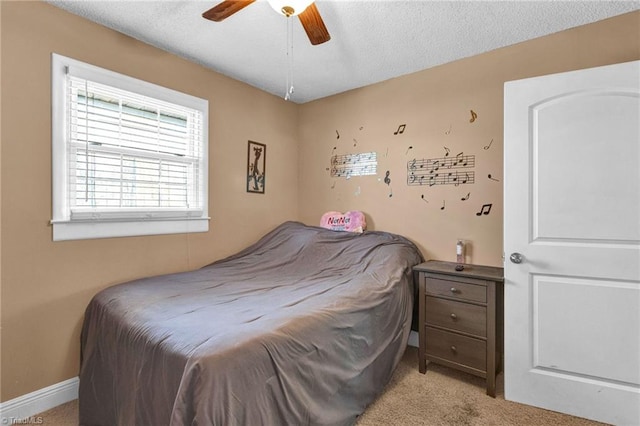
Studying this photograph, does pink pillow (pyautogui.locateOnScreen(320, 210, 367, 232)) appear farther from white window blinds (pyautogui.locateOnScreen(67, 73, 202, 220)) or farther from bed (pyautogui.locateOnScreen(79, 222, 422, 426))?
white window blinds (pyautogui.locateOnScreen(67, 73, 202, 220))

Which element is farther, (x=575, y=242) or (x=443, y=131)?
(x=443, y=131)

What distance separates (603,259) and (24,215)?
3.32 metres

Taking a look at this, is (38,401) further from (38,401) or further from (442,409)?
(442,409)

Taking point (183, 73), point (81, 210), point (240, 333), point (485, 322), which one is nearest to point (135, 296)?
point (81, 210)

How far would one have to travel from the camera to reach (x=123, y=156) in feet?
7.48

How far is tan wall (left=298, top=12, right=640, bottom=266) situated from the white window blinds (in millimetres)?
1458

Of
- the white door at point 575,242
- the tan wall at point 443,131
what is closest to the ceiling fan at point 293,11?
the white door at point 575,242

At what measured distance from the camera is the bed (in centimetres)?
118

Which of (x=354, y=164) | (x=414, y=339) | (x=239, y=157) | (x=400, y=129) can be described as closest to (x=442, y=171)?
(x=400, y=129)

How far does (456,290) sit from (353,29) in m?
1.96

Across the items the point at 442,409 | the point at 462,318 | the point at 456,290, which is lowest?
the point at 442,409

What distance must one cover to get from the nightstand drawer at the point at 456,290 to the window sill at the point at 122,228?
195cm

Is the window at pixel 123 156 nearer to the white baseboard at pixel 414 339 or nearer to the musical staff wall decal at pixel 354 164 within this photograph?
the musical staff wall decal at pixel 354 164

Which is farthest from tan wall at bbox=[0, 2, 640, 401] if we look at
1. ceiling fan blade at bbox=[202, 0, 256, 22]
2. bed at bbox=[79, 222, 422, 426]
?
ceiling fan blade at bbox=[202, 0, 256, 22]
